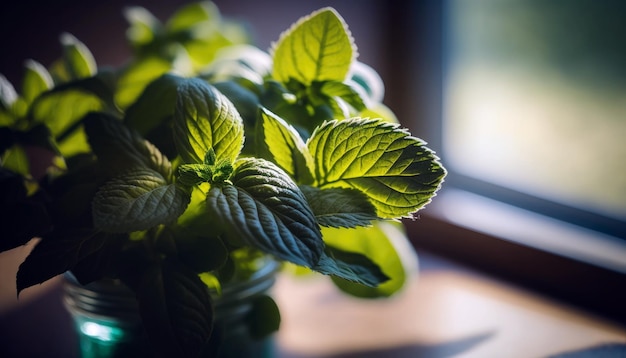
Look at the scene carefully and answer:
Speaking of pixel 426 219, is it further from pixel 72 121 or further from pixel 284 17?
pixel 72 121

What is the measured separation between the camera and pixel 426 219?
752 mm

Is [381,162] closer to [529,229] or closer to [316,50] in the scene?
[316,50]

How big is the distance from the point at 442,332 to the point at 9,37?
0.53m

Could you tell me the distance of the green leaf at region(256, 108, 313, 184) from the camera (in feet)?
1.09

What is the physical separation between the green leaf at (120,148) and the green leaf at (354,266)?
0.10m

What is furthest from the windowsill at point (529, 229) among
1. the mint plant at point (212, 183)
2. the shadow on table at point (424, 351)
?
the mint plant at point (212, 183)

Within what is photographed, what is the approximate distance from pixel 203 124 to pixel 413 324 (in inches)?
13.3

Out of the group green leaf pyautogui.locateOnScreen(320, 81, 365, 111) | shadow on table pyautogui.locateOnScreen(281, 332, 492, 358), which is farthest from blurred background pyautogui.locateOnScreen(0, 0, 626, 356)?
green leaf pyautogui.locateOnScreen(320, 81, 365, 111)

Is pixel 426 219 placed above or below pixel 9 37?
below

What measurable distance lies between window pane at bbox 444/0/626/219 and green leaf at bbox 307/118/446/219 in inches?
16.9

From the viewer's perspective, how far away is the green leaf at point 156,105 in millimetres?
377

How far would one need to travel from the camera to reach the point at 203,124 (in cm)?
33

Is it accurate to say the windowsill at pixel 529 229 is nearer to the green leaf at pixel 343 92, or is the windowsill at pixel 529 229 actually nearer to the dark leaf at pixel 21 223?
the green leaf at pixel 343 92

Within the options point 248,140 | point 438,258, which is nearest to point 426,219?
point 438,258
